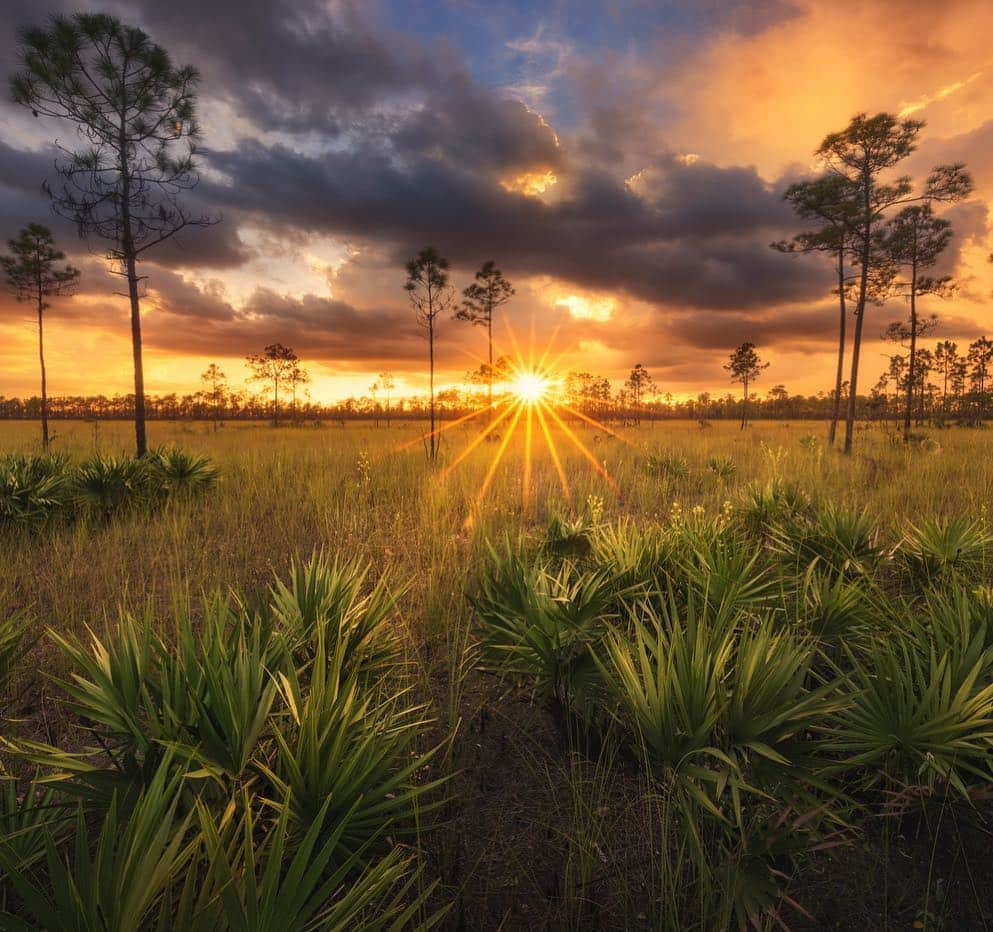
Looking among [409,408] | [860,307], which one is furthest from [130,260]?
[409,408]

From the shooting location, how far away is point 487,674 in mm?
3512

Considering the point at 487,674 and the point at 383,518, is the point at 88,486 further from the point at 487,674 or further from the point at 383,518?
the point at 487,674

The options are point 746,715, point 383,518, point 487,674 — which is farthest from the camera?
point 383,518

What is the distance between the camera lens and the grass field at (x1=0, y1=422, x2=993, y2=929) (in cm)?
182

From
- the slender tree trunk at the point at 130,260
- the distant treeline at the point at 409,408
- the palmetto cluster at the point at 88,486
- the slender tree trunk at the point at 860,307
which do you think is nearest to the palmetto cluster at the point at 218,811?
the palmetto cluster at the point at 88,486

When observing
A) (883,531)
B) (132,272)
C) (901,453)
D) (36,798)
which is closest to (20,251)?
(132,272)

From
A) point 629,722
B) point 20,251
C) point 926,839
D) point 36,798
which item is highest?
point 20,251

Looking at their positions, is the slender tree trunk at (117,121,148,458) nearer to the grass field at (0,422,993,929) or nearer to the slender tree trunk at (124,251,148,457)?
the slender tree trunk at (124,251,148,457)

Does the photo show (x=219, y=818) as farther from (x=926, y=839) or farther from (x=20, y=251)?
(x=20, y=251)

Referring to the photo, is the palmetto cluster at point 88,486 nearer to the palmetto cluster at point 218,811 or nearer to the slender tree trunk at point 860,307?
the palmetto cluster at point 218,811

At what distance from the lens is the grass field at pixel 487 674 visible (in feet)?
5.96

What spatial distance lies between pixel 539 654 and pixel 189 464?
9.07 meters

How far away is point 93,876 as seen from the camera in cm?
110

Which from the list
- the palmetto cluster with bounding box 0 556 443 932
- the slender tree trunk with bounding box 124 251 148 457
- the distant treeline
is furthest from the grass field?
the distant treeline
